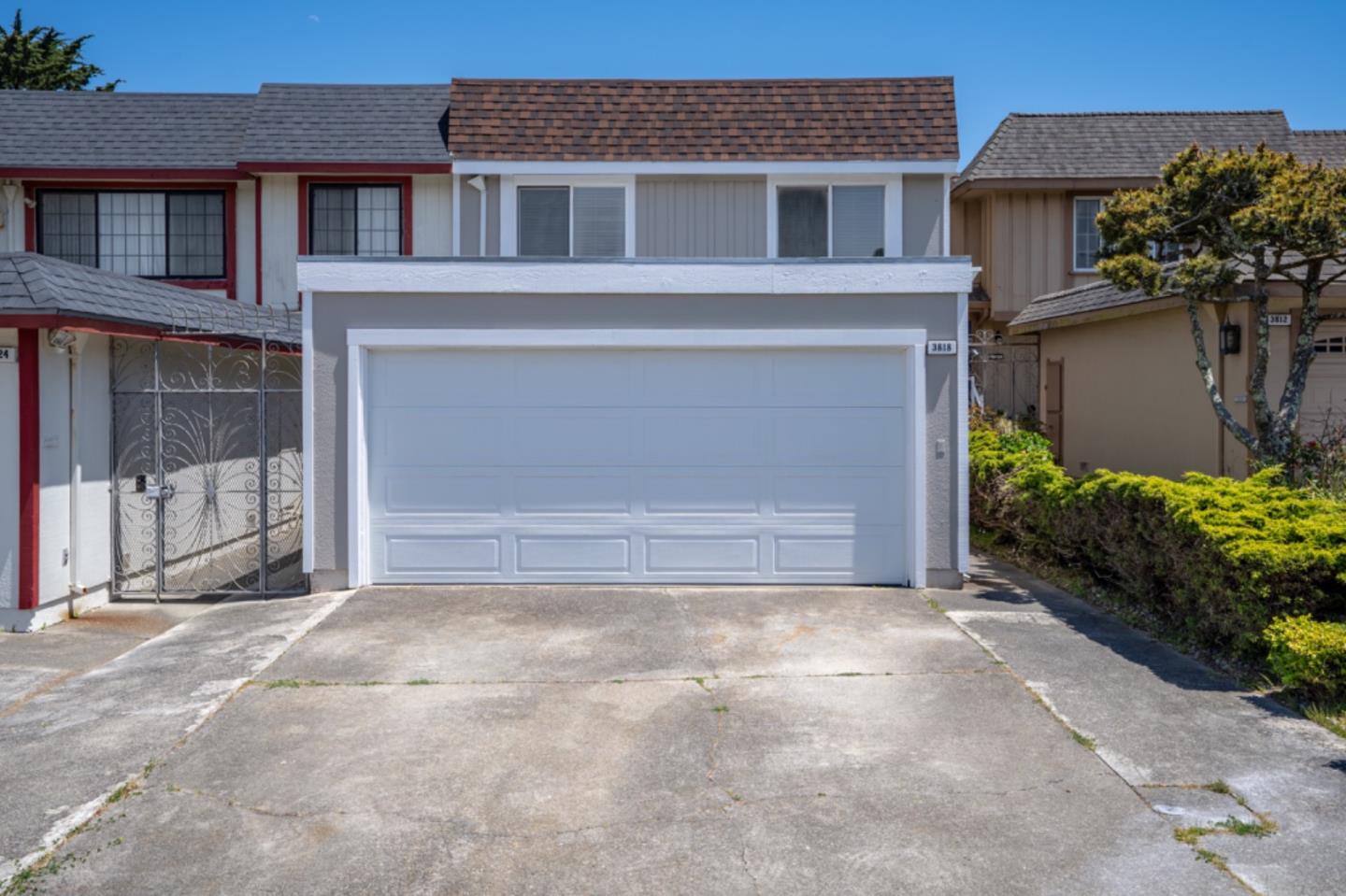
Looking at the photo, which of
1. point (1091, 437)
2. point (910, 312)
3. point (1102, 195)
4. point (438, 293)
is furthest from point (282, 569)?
point (1102, 195)

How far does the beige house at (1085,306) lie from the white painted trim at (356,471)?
9551 millimetres

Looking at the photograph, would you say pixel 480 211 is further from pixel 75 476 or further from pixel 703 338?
pixel 75 476

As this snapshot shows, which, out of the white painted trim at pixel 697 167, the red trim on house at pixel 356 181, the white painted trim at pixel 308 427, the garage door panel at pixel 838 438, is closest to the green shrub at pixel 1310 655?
the garage door panel at pixel 838 438

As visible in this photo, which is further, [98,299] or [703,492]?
[703,492]

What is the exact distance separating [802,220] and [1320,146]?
13363 mm

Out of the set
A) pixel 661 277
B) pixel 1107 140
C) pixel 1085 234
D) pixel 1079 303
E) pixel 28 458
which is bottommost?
pixel 28 458

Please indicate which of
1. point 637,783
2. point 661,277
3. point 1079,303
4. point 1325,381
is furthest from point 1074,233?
point 637,783

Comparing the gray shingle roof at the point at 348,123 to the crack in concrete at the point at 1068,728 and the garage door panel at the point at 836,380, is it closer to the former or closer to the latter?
the garage door panel at the point at 836,380

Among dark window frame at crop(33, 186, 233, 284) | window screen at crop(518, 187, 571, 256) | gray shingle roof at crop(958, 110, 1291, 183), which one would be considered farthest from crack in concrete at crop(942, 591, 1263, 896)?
gray shingle roof at crop(958, 110, 1291, 183)

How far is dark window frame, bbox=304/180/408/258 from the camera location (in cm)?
1548

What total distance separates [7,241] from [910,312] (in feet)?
43.2

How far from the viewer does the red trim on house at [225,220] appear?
15695 mm

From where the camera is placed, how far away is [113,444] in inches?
401

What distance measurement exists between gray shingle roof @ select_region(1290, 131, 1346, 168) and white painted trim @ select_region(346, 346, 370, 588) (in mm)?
18694
